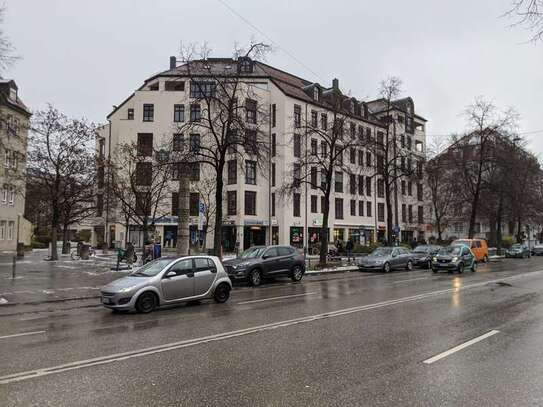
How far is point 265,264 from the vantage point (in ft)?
62.4

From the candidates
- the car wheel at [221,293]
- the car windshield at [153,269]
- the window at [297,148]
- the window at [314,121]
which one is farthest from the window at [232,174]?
the car windshield at [153,269]

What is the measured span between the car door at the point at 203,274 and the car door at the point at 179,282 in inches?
6.7

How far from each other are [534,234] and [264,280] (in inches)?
3331

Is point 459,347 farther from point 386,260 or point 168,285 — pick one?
point 386,260

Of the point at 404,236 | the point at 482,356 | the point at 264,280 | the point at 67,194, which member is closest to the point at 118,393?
the point at 482,356

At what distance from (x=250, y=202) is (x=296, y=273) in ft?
88.0

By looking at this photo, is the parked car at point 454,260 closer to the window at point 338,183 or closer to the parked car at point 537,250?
the window at point 338,183

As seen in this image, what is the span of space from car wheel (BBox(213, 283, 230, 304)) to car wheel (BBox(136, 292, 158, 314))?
6.73 ft

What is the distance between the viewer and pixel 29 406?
15.0 feet

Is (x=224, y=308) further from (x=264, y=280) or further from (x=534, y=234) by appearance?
(x=534, y=234)

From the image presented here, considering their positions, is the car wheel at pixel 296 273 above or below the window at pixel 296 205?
below

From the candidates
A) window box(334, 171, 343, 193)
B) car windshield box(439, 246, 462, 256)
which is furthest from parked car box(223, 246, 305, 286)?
window box(334, 171, 343, 193)

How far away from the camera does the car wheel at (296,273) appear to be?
20.5m

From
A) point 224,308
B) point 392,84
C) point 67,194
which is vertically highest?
point 392,84
